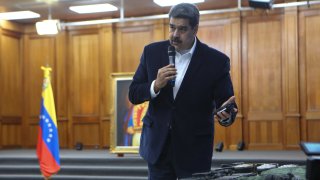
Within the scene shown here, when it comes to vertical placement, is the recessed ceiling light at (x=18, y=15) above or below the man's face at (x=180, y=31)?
above

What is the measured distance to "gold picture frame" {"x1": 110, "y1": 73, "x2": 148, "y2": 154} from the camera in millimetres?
7414

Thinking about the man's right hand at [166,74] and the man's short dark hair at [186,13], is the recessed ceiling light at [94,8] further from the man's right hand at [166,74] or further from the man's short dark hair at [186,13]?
the man's right hand at [166,74]

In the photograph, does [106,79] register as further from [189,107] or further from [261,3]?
[189,107]

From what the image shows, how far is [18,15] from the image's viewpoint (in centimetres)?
998

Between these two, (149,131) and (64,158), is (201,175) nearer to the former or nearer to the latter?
(149,131)

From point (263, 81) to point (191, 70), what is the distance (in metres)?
7.62

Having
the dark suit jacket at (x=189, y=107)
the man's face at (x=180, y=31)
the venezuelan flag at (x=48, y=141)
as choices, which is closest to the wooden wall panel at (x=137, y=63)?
the venezuelan flag at (x=48, y=141)

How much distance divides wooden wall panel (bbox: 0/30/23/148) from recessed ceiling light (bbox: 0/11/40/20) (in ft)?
1.31

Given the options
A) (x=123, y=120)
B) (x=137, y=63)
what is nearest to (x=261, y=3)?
(x=123, y=120)

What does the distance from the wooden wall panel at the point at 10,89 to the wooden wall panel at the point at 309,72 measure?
19.0ft

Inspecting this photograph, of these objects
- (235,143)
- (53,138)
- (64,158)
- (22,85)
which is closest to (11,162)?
(64,158)

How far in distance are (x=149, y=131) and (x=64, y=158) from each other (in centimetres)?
623

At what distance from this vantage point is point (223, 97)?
1.85 metres

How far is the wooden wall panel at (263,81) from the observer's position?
9.13 m
